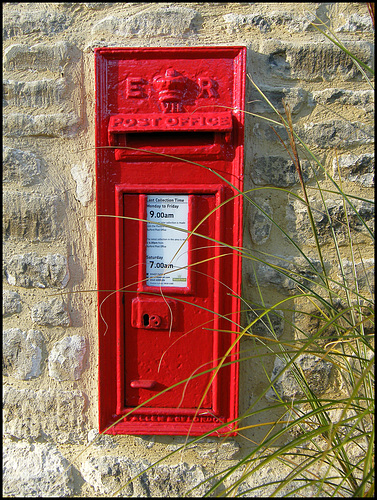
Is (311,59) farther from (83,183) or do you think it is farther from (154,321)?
(154,321)

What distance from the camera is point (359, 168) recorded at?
4.82ft

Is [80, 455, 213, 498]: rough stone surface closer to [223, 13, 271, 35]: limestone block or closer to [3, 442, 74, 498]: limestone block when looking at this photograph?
[3, 442, 74, 498]: limestone block

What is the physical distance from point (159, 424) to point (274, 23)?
161 centimetres

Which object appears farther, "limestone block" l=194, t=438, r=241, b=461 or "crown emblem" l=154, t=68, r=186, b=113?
"limestone block" l=194, t=438, r=241, b=461

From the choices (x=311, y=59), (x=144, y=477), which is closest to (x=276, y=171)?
(x=311, y=59)

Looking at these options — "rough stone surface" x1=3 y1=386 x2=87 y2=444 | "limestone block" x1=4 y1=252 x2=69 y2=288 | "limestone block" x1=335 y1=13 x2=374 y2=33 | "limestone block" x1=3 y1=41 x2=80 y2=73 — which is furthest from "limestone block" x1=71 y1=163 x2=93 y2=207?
"limestone block" x1=335 y1=13 x2=374 y2=33

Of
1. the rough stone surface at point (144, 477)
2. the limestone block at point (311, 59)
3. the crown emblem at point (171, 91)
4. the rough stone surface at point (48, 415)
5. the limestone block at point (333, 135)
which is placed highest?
the limestone block at point (311, 59)

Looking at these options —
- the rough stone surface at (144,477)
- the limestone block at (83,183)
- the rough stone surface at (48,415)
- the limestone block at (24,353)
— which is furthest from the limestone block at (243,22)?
the rough stone surface at (144,477)

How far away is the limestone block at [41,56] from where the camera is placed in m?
1.51

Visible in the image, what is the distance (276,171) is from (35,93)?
40.0 inches

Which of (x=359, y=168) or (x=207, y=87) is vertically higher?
(x=207, y=87)

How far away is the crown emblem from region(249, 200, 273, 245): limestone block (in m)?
Result: 0.48

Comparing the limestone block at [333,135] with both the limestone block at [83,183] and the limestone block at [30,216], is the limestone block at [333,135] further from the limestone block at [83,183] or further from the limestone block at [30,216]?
the limestone block at [30,216]

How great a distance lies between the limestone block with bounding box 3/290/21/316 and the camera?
1.55 m
